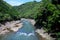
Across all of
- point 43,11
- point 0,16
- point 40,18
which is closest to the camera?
point 43,11

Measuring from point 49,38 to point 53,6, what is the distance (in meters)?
6.86

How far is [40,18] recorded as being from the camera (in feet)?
166

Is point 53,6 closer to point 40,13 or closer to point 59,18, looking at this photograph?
point 59,18

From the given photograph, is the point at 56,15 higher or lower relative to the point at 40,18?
higher

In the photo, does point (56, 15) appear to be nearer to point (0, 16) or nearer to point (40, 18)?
point (40, 18)

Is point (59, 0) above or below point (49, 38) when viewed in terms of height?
above

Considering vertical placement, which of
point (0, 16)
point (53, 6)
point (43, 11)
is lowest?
point (0, 16)

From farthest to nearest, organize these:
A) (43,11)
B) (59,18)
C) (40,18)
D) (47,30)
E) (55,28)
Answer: (40,18) → (43,11) → (47,30) → (55,28) → (59,18)

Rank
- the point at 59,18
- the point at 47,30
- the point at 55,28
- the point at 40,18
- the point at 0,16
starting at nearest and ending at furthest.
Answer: the point at 59,18
the point at 55,28
the point at 47,30
the point at 40,18
the point at 0,16

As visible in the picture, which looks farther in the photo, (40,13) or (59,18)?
(40,13)

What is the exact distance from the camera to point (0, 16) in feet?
207

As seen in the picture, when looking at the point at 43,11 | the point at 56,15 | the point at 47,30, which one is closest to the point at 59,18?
the point at 56,15

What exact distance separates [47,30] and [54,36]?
16.0 ft

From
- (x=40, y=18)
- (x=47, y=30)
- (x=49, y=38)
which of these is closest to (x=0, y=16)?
(x=40, y=18)
